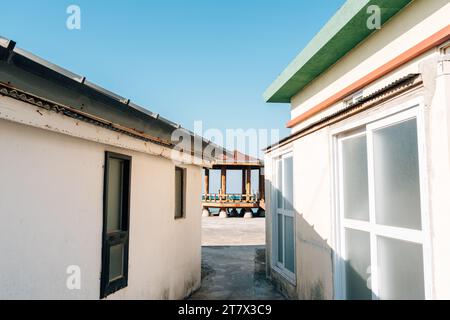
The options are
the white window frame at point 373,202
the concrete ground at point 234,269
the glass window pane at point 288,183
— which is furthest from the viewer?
the concrete ground at point 234,269

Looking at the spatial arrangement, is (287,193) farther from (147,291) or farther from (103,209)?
(103,209)

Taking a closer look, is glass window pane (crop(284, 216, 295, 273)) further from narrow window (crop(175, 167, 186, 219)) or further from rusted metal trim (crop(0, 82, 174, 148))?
rusted metal trim (crop(0, 82, 174, 148))

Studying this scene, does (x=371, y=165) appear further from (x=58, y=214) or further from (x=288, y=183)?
(x=288, y=183)

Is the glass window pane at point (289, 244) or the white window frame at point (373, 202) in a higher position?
the white window frame at point (373, 202)

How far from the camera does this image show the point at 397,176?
309 centimetres

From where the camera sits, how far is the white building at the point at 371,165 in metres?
2.51

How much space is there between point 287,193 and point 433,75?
4.92m

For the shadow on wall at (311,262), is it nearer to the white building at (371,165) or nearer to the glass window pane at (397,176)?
the white building at (371,165)

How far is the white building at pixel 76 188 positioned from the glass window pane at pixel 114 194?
1cm

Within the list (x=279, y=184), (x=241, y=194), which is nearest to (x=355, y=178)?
(x=279, y=184)

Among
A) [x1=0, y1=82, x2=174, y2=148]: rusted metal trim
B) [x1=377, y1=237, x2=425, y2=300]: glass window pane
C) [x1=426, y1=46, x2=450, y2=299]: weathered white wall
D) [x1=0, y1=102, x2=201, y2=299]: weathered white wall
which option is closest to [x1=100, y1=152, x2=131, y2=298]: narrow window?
[x1=0, y1=102, x2=201, y2=299]: weathered white wall

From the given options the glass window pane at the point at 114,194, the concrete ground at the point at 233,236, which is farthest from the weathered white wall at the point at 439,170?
the concrete ground at the point at 233,236

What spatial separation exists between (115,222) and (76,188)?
3.60 feet
